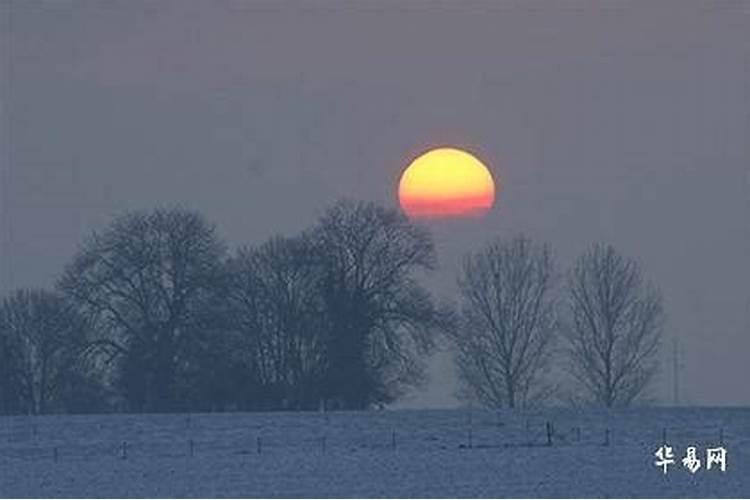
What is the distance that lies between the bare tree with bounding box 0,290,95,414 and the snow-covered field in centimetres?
1810

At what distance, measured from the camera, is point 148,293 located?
78.1m

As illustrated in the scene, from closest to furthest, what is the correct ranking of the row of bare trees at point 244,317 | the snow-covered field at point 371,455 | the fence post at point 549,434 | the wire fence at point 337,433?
the snow-covered field at point 371,455
the wire fence at point 337,433
the fence post at point 549,434
the row of bare trees at point 244,317

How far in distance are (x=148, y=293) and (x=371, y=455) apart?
32.7 m

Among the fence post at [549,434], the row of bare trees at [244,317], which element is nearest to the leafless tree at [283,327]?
the row of bare trees at [244,317]

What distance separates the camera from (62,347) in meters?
81.6

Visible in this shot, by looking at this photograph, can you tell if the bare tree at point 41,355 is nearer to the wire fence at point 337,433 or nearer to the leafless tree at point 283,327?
the leafless tree at point 283,327

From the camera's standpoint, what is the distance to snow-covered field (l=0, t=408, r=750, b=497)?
3631cm

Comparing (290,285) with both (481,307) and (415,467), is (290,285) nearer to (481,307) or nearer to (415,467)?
(481,307)

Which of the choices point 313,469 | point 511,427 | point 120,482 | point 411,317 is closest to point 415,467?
point 313,469

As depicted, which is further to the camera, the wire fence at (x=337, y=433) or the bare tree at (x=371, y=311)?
the bare tree at (x=371, y=311)

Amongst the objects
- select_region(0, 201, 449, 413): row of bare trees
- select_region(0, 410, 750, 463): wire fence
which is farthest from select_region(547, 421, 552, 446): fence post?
select_region(0, 201, 449, 413): row of bare trees

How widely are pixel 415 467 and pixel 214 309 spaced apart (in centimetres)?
3669

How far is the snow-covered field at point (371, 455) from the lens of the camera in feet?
119

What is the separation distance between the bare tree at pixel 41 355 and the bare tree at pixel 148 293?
1724 mm
